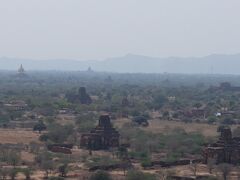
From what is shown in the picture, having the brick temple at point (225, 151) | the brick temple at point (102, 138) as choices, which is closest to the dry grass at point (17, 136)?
the brick temple at point (102, 138)

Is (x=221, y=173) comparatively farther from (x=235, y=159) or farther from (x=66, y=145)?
(x=66, y=145)

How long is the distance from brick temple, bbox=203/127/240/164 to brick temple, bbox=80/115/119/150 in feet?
33.3

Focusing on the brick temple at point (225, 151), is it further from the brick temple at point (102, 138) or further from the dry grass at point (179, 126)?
the dry grass at point (179, 126)

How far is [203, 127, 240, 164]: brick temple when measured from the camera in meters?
53.4

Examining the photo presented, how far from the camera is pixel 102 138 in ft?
203

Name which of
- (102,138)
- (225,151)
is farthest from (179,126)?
(225,151)

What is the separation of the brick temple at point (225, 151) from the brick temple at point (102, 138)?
10156 millimetres

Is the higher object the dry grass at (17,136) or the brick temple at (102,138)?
the brick temple at (102,138)

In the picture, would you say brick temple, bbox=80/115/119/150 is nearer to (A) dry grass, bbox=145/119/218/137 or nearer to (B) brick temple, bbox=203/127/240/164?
(B) brick temple, bbox=203/127/240/164

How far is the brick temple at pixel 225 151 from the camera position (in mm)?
53438

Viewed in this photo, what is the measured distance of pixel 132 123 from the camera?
8275cm

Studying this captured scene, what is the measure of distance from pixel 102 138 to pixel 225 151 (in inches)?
480

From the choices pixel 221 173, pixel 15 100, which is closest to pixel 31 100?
pixel 15 100

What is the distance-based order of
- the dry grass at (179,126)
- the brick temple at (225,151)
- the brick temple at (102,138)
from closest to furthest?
the brick temple at (225,151) < the brick temple at (102,138) < the dry grass at (179,126)
